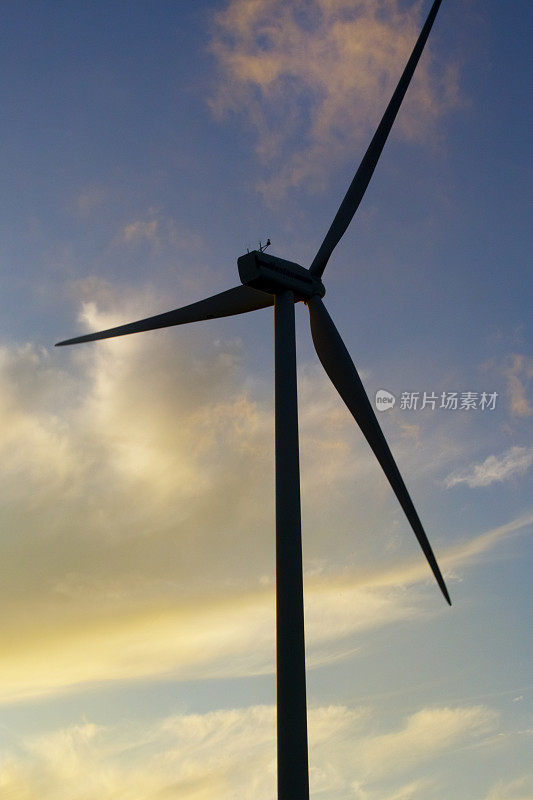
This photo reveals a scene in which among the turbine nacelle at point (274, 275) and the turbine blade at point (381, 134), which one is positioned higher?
the turbine blade at point (381, 134)

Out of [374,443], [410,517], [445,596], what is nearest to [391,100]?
[374,443]

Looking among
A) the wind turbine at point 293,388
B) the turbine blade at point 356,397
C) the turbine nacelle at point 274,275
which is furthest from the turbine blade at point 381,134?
the turbine blade at point 356,397

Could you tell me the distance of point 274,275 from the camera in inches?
1242

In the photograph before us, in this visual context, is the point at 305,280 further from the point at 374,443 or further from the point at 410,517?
the point at 410,517

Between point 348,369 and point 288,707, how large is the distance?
47.1 feet

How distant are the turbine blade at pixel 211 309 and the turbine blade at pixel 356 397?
100 inches

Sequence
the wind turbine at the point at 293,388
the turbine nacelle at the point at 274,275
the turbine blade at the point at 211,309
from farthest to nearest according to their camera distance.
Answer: the turbine blade at the point at 211,309 < the turbine nacelle at the point at 274,275 < the wind turbine at the point at 293,388

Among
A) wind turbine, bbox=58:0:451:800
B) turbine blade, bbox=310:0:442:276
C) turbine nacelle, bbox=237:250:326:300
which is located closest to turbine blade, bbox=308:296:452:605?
wind turbine, bbox=58:0:451:800

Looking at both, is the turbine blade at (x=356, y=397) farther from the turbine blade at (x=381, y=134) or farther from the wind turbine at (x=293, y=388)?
the turbine blade at (x=381, y=134)

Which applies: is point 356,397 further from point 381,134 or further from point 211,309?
point 381,134

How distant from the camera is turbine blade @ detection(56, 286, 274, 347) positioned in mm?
33844

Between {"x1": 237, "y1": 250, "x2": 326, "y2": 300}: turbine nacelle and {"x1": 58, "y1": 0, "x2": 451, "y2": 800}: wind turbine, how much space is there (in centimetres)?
4

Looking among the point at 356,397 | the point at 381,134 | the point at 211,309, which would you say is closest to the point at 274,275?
the point at 211,309

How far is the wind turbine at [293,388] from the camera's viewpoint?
24172mm
